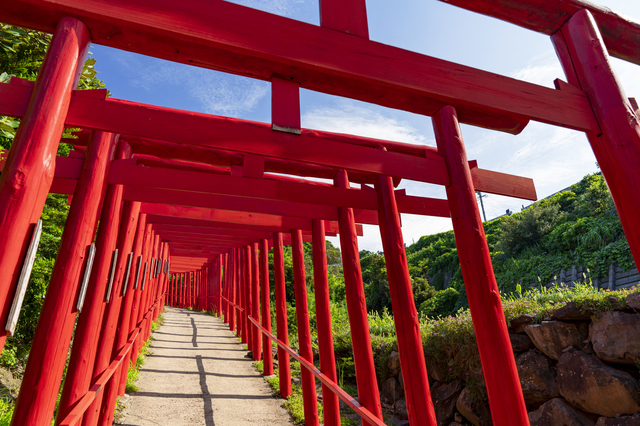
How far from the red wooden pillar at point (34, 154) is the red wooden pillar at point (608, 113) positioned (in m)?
3.67

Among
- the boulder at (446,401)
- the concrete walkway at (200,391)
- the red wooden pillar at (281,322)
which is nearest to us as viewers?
the concrete walkway at (200,391)

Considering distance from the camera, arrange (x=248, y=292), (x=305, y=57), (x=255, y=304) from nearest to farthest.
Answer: (x=305, y=57) < (x=255, y=304) < (x=248, y=292)

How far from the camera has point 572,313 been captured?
4910 millimetres

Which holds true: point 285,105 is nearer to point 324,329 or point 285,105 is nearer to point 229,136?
point 229,136

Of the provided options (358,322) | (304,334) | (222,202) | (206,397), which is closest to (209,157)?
(222,202)

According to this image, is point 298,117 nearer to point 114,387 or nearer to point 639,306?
point 114,387

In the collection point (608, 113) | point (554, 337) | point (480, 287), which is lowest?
point (554, 337)

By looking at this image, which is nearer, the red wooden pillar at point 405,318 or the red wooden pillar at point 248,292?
the red wooden pillar at point 405,318

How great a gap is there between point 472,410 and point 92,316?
5.29 m

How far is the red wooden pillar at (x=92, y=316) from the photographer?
295 centimetres

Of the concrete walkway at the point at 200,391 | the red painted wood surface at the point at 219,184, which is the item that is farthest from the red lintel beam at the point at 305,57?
the concrete walkway at the point at 200,391

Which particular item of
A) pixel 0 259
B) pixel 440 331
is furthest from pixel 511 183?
pixel 0 259

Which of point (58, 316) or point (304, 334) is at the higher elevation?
point (58, 316)

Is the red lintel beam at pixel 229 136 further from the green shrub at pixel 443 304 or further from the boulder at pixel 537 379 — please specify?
the green shrub at pixel 443 304
